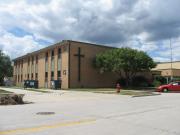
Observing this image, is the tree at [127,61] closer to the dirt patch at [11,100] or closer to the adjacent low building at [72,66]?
the adjacent low building at [72,66]

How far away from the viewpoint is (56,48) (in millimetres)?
47469

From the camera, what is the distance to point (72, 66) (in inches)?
1692

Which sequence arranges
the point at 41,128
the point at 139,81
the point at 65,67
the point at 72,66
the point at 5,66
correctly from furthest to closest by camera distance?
the point at 5,66 < the point at 139,81 < the point at 65,67 < the point at 72,66 < the point at 41,128

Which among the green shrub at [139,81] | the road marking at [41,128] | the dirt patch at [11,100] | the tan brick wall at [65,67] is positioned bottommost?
the road marking at [41,128]

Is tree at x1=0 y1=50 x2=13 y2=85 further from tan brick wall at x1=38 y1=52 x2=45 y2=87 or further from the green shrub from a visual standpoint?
the green shrub

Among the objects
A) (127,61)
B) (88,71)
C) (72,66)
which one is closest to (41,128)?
(127,61)

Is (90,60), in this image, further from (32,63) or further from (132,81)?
(32,63)

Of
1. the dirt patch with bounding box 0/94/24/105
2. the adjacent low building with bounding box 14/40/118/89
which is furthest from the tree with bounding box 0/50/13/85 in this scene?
the dirt patch with bounding box 0/94/24/105

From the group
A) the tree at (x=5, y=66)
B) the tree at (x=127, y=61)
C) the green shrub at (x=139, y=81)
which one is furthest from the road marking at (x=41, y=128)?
the tree at (x=5, y=66)

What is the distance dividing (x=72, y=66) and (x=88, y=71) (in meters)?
3.24

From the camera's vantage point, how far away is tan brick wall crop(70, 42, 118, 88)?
141 ft

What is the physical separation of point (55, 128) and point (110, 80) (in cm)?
3986

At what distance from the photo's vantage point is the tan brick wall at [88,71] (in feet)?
141

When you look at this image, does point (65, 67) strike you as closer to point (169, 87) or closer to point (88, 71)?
point (88, 71)
